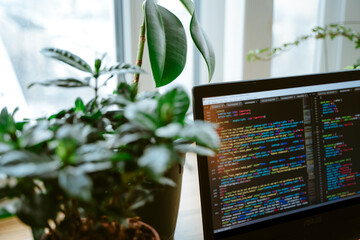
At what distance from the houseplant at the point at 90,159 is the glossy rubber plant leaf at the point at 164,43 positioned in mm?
142

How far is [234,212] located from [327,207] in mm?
239

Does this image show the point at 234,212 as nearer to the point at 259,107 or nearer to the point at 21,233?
the point at 259,107

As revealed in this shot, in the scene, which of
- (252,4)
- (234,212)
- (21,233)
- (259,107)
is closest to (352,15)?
(252,4)

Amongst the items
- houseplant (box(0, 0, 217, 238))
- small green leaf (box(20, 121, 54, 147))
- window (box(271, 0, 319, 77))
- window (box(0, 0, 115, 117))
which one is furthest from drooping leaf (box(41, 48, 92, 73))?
window (box(271, 0, 319, 77))

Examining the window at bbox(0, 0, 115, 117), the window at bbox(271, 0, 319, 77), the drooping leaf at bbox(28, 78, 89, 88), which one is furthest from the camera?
the window at bbox(271, 0, 319, 77)

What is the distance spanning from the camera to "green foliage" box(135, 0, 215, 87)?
649 mm

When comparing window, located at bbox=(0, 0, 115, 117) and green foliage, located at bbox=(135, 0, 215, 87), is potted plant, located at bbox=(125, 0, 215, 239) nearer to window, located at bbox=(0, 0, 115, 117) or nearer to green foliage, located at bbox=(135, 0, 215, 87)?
green foliage, located at bbox=(135, 0, 215, 87)

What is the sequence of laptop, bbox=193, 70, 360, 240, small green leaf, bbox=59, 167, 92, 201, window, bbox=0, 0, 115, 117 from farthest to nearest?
window, bbox=0, 0, 115, 117
laptop, bbox=193, 70, 360, 240
small green leaf, bbox=59, 167, 92, 201

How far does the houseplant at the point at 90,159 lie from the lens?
1.17 ft

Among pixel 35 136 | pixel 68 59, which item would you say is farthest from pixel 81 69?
pixel 35 136

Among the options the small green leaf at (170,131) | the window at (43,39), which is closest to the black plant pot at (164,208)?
the small green leaf at (170,131)

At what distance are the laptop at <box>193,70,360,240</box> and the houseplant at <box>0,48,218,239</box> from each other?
0.57 ft

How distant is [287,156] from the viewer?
2.24 feet

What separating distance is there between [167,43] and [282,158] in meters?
0.34
